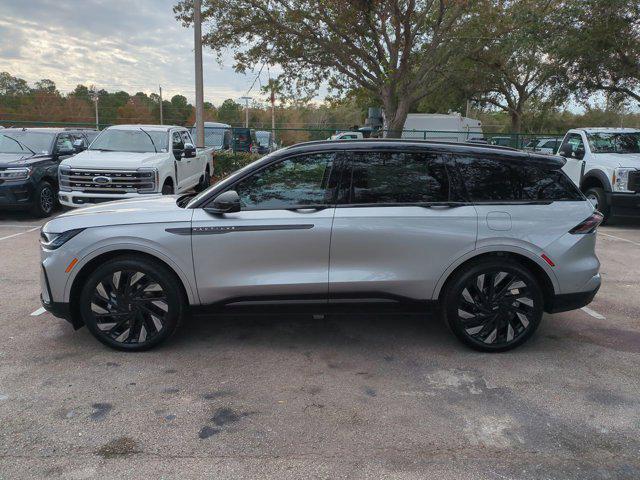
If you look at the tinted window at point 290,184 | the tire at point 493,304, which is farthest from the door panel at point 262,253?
the tire at point 493,304

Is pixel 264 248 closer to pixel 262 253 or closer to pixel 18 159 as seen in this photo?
pixel 262 253

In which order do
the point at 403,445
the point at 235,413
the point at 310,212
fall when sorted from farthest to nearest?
the point at 310,212, the point at 235,413, the point at 403,445

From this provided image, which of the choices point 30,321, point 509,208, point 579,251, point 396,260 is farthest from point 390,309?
point 30,321

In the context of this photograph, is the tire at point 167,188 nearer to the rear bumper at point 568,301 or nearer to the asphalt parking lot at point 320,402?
the asphalt parking lot at point 320,402

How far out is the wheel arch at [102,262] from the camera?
4.04 m

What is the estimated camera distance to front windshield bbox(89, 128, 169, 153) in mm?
10320

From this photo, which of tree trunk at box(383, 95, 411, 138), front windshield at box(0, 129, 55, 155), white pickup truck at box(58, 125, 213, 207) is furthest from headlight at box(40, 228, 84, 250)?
tree trunk at box(383, 95, 411, 138)

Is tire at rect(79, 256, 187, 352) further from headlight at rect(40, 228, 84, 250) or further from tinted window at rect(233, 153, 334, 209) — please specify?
tinted window at rect(233, 153, 334, 209)

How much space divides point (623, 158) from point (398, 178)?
796cm

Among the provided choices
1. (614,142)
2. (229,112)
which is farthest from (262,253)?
(229,112)

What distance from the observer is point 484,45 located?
17.3 metres

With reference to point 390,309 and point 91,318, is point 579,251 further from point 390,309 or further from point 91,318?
point 91,318

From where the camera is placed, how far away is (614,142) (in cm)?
1070

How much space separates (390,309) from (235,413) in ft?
5.00
